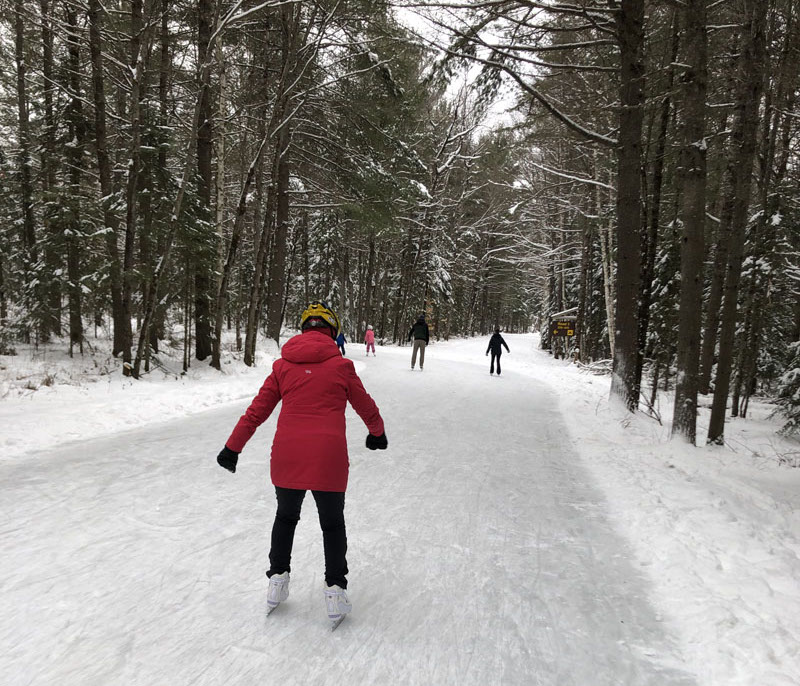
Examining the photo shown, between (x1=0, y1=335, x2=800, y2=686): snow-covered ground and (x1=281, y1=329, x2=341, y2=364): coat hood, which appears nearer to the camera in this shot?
(x1=0, y1=335, x2=800, y2=686): snow-covered ground

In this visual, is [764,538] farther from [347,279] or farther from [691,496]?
[347,279]

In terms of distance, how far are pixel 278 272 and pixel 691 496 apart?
681 inches

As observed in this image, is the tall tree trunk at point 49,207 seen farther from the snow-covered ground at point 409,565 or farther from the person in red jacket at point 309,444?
the person in red jacket at point 309,444

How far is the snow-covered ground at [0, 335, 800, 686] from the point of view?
9.02 feet

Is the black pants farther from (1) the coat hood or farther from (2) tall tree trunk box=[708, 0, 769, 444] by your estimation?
(2) tall tree trunk box=[708, 0, 769, 444]

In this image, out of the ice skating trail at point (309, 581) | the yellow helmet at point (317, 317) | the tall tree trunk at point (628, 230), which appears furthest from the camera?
the tall tree trunk at point (628, 230)

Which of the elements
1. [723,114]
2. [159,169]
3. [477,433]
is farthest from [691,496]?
[159,169]

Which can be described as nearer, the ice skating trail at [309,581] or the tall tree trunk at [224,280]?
the ice skating trail at [309,581]

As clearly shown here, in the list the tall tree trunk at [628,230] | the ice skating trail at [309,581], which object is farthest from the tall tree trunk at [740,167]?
the ice skating trail at [309,581]

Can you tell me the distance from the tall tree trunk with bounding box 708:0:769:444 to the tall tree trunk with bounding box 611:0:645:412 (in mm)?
1535

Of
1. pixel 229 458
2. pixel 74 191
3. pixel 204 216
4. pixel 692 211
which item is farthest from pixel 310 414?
pixel 74 191

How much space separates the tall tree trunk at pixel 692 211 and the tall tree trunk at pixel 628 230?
1.63 metres

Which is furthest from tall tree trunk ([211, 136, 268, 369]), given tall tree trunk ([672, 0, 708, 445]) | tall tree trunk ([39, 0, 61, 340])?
tall tree trunk ([672, 0, 708, 445])

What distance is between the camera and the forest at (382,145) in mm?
8734
